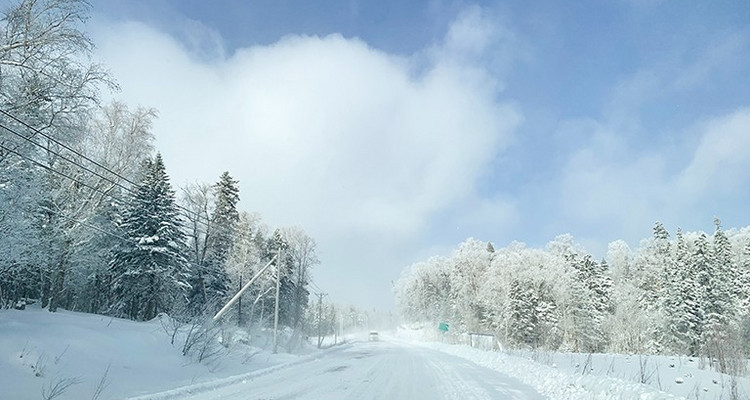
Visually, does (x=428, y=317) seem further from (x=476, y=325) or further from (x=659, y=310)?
(x=659, y=310)

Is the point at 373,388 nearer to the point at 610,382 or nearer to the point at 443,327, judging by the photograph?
the point at 610,382

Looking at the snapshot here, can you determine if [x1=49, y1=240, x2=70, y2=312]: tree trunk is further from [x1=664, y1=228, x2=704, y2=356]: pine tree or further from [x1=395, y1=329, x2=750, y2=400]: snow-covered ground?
[x1=664, y1=228, x2=704, y2=356]: pine tree

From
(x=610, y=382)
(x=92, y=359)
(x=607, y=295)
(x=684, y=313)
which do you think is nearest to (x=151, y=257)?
(x=92, y=359)

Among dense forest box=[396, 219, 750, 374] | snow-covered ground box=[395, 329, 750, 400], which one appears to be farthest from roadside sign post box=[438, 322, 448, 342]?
snow-covered ground box=[395, 329, 750, 400]

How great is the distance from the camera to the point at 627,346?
2046 inches

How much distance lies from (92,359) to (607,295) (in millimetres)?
58513

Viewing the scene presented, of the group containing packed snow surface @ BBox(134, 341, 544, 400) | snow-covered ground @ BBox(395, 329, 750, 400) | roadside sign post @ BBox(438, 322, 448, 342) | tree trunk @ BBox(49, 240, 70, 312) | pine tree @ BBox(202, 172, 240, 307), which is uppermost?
pine tree @ BBox(202, 172, 240, 307)

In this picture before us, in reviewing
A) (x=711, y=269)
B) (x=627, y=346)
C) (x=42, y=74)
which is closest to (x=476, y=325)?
(x=627, y=346)

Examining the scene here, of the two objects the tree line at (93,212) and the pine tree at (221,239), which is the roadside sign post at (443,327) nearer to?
the tree line at (93,212)

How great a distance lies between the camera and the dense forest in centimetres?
4325

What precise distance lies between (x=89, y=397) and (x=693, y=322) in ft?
159

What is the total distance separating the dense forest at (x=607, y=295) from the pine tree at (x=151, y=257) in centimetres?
2895

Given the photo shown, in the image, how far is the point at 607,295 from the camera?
192 feet

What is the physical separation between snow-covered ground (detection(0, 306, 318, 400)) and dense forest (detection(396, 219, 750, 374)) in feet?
90.8
